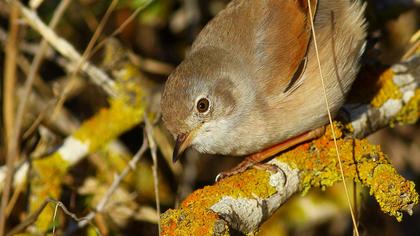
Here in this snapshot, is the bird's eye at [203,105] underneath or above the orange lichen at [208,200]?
above

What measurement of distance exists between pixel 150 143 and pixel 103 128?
1.85 feet

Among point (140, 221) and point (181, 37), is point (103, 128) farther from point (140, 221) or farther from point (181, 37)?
point (181, 37)

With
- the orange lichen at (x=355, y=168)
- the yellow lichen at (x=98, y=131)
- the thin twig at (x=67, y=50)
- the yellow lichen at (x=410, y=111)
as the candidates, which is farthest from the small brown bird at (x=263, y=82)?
the thin twig at (x=67, y=50)

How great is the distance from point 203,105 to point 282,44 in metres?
0.51

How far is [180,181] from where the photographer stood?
14.9ft

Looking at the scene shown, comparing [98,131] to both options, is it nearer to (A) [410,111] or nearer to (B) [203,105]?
(B) [203,105]

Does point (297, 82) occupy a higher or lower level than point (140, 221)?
lower

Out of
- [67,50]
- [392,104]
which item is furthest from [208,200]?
[67,50]

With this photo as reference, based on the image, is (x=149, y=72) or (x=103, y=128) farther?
(x=149, y=72)

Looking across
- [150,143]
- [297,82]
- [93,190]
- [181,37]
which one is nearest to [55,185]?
[93,190]

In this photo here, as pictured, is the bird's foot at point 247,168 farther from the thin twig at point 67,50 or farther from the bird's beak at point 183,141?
the thin twig at point 67,50

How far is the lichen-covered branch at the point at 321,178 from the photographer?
2535 mm

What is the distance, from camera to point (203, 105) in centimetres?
323

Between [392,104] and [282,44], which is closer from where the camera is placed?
[282,44]
